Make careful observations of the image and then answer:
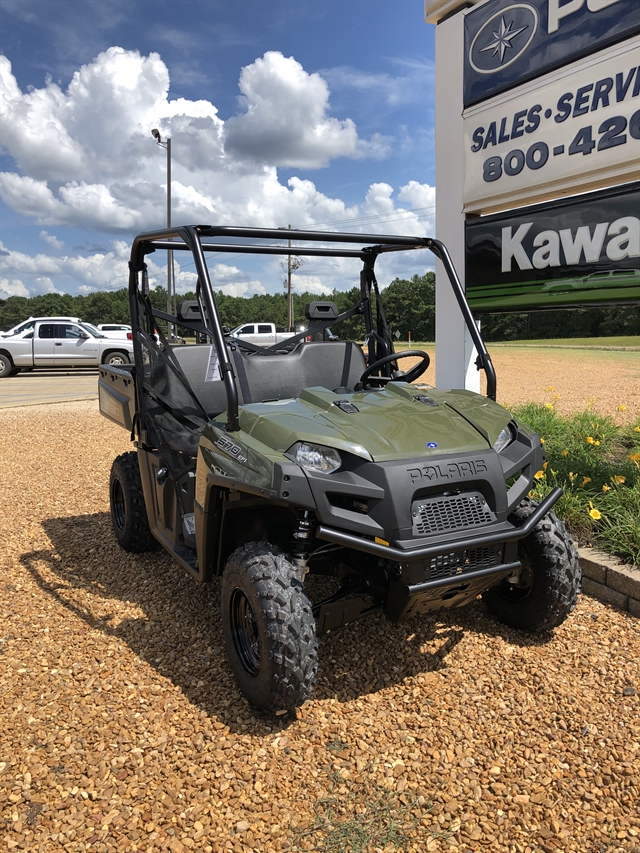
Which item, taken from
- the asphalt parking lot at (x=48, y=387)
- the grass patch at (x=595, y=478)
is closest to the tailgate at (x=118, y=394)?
the grass patch at (x=595, y=478)

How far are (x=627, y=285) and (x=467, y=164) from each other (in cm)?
A: 174

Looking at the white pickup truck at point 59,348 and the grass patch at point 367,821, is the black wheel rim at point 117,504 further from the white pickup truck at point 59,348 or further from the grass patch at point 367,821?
the white pickup truck at point 59,348

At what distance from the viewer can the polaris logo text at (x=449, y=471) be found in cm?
236

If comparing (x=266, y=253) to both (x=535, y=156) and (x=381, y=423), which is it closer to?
(x=381, y=423)

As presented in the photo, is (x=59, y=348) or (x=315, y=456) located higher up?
(x=59, y=348)

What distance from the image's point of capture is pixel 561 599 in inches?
112

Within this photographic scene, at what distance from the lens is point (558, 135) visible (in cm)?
463

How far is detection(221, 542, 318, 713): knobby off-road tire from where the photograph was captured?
233 cm

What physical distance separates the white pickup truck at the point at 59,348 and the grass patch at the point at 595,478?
14.2 meters

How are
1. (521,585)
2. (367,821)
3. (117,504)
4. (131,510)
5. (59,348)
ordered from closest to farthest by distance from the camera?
1. (367,821)
2. (521,585)
3. (131,510)
4. (117,504)
5. (59,348)

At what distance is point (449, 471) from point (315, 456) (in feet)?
1.59

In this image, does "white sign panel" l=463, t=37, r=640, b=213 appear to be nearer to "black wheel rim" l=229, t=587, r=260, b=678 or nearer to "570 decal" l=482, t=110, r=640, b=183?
"570 decal" l=482, t=110, r=640, b=183

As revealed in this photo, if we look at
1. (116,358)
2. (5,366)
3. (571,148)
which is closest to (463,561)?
(571,148)

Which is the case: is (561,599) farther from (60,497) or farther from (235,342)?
(60,497)
